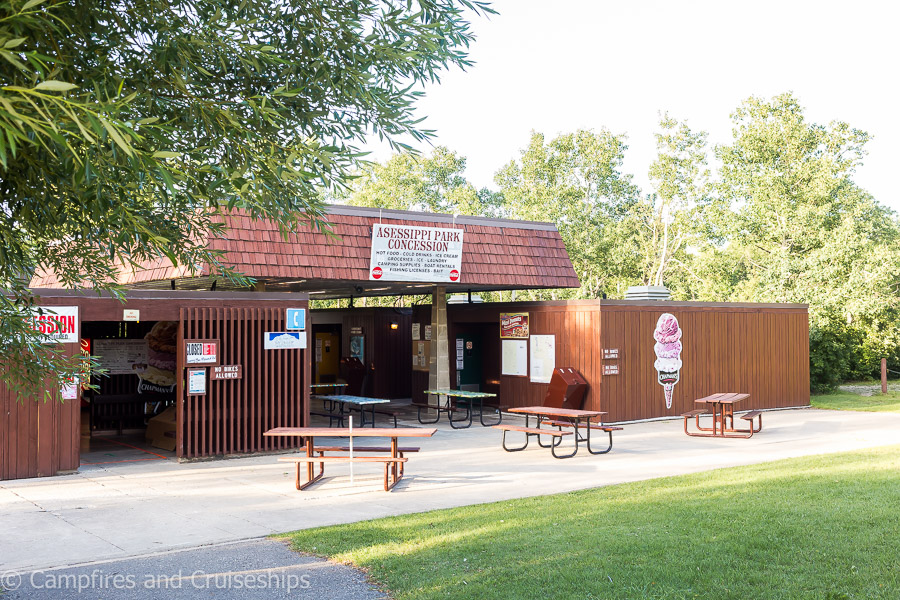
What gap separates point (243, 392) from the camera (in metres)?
12.8

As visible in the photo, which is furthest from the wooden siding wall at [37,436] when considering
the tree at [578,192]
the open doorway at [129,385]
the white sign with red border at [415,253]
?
the tree at [578,192]

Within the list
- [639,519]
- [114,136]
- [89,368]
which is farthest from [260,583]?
[114,136]

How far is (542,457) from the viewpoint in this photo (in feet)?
42.1

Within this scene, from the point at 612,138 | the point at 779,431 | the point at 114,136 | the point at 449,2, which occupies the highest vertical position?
the point at 612,138

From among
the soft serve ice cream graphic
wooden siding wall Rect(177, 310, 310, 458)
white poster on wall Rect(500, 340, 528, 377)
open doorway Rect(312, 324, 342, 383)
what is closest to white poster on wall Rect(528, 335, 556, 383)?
white poster on wall Rect(500, 340, 528, 377)

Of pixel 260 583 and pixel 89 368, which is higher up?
pixel 89 368

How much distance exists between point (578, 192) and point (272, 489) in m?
28.9

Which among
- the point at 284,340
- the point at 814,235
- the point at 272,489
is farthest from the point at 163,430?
the point at 814,235

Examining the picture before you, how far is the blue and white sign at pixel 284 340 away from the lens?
42.6 feet

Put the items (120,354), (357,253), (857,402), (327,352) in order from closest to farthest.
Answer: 1. (120,354)
2. (357,253)
3. (857,402)
4. (327,352)

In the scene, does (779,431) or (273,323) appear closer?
(273,323)

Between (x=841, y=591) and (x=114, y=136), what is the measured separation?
5207mm

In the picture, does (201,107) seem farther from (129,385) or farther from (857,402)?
(857,402)

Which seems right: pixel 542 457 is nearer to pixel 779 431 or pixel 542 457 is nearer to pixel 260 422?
pixel 260 422
